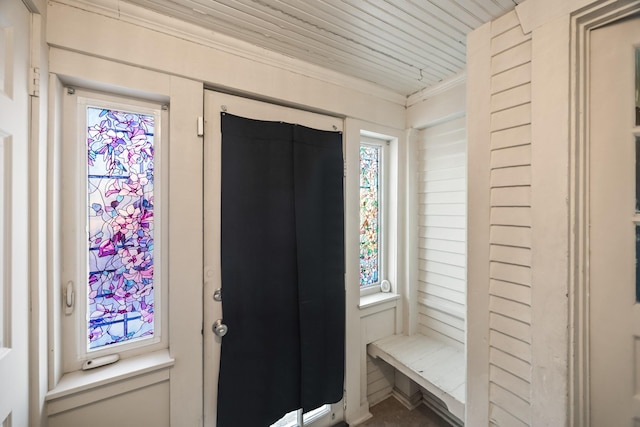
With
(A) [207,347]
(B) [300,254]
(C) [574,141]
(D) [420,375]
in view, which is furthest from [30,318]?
(C) [574,141]

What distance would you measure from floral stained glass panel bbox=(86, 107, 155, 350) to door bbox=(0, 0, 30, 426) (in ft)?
0.94

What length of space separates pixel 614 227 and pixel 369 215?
1348mm

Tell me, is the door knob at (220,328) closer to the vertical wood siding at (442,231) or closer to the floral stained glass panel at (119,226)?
the floral stained glass panel at (119,226)

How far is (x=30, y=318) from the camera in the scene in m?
0.92

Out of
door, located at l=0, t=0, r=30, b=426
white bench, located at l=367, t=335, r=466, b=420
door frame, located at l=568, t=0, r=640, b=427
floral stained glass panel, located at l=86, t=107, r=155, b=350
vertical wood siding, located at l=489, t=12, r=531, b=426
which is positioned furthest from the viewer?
white bench, located at l=367, t=335, r=466, b=420

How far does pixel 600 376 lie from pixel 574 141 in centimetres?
87

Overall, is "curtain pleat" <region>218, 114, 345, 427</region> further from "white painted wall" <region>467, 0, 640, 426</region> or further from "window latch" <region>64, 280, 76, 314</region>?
"white painted wall" <region>467, 0, 640, 426</region>

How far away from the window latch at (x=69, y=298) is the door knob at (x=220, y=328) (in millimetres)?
626

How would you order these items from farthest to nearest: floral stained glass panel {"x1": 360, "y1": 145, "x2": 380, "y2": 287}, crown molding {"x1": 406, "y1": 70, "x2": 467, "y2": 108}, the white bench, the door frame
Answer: floral stained glass panel {"x1": 360, "y1": 145, "x2": 380, "y2": 287}, crown molding {"x1": 406, "y1": 70, "x2": 467, "y2": 108}, the white bench, the door frame

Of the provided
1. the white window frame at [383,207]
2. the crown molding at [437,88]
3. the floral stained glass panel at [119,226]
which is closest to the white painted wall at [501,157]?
the floral stained glass panel at [119,226]

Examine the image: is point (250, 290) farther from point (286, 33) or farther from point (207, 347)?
point (286, 33)

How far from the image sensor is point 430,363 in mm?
1711

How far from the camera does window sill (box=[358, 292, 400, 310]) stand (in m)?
1.86

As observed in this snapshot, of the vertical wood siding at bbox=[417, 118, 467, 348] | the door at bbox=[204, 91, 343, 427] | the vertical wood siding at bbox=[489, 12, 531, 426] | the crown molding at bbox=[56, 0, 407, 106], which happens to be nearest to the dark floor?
the vertical wood siding at bbox=[417, 118, 467, 348]
